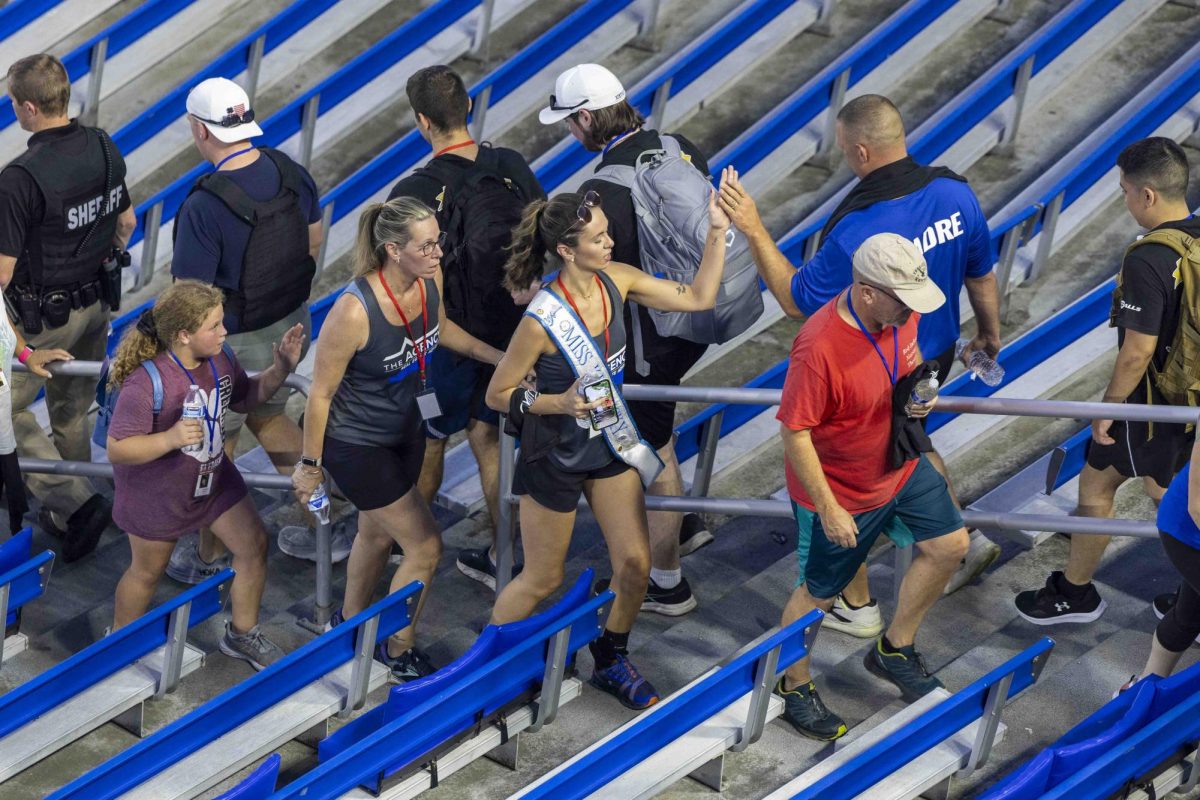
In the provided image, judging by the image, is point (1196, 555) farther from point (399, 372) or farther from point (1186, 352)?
point (399, 372)

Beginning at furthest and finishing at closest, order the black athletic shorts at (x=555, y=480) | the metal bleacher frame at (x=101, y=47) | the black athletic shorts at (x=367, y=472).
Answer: the metal bleacher frame at (x=101, y=47), the black athletic shorts at (x=367, y=472), the black athletic shorts at (x=555, y=480)

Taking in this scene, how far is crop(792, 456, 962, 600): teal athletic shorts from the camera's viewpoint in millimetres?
5637

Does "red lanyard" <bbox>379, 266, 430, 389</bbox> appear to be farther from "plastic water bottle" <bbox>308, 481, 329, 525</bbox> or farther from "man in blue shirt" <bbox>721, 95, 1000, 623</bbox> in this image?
"man in blue shirt" <bbox>721, 95, 1000, 623</bbox>

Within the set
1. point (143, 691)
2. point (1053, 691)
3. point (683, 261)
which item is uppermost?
point (683, 261)

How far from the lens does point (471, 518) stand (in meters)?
7.39

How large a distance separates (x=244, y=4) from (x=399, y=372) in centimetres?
558

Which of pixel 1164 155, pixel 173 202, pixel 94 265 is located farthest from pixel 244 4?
pixel 1164 155

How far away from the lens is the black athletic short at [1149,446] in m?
6.10

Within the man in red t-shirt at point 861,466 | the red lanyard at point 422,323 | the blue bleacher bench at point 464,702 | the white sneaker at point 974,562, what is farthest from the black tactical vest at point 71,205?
the white sneaker at point 974,562

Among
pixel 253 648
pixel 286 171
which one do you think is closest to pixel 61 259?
pixel 286 171

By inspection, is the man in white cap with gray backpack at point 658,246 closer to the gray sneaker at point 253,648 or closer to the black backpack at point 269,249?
the black backpack at point 269,249

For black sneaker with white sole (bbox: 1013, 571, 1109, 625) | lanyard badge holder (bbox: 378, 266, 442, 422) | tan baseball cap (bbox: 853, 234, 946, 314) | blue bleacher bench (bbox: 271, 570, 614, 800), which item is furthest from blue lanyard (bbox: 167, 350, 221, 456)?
black sneaker with white sole (bbox: 1013, 571, 1109, 625)

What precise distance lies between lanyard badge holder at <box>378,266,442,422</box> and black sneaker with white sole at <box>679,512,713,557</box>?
1341 millimetres

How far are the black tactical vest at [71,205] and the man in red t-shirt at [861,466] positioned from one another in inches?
112
